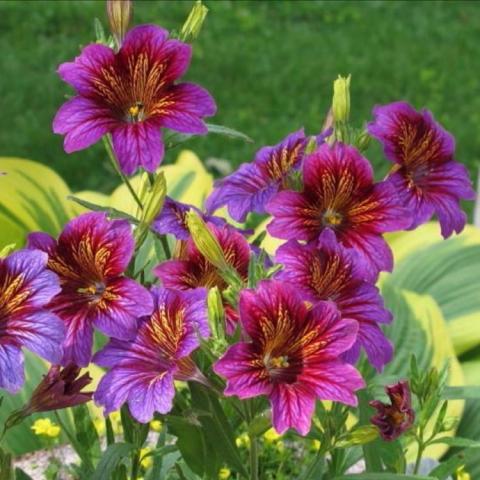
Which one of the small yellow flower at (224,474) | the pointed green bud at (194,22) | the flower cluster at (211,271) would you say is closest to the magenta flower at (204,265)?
the flower cluster at (211,271)

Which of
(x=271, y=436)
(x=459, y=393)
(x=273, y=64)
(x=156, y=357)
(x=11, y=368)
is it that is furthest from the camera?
(x=273, y=64)

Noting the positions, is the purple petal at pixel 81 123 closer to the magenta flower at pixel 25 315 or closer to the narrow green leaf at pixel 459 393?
the magenta flower at pixel 25 315

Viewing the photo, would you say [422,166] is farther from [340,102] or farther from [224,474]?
[224,474]

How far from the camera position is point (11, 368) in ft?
3.77

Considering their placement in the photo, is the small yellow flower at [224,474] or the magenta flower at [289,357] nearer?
the magenta flower at [289,357]

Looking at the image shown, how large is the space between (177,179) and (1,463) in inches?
57.1

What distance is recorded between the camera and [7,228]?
234cm

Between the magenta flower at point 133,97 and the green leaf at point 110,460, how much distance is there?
0.32 m

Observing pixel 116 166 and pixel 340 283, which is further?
pixel 116 166

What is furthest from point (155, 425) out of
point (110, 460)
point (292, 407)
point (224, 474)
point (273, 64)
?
point (273, 64)

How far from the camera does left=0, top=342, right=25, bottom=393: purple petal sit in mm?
1143

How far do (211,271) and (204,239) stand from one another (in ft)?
0.47

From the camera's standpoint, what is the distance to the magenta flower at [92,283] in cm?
126

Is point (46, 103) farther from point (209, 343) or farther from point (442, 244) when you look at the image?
point (209, 343)
